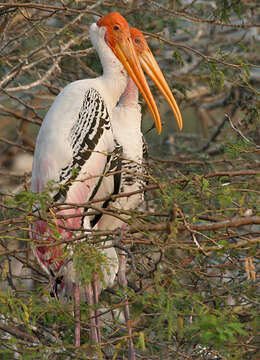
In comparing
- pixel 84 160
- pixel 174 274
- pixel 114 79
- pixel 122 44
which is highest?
pixel 122 44

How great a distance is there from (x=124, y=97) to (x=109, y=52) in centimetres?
27

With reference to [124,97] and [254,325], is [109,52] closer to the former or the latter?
[124,97]

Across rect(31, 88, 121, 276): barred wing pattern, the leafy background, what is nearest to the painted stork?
rect(31, 88, 121, 276): barred wing pattern

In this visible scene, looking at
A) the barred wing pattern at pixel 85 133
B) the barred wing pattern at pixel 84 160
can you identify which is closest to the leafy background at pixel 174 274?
the barred wing pattern at pixel 84 160

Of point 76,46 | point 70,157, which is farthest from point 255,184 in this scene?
point 76,46

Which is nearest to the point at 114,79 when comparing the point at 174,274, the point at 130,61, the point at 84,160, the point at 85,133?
the point at 130,61

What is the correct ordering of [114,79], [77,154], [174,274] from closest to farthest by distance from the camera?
[174,274] → [77,154] → [114,79]

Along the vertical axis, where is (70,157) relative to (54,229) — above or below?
above

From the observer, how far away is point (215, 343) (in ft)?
6.43

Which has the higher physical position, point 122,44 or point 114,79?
point 122,44

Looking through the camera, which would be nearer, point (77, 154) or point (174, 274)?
point (174, 274)

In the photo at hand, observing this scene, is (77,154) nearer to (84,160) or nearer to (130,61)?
(84,160)

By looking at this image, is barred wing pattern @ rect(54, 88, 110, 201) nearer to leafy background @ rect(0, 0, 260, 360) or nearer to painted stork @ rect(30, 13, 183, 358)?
painted stork @ rect(30, 13, 183, 358)

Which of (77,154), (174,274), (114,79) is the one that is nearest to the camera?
(174,274)
